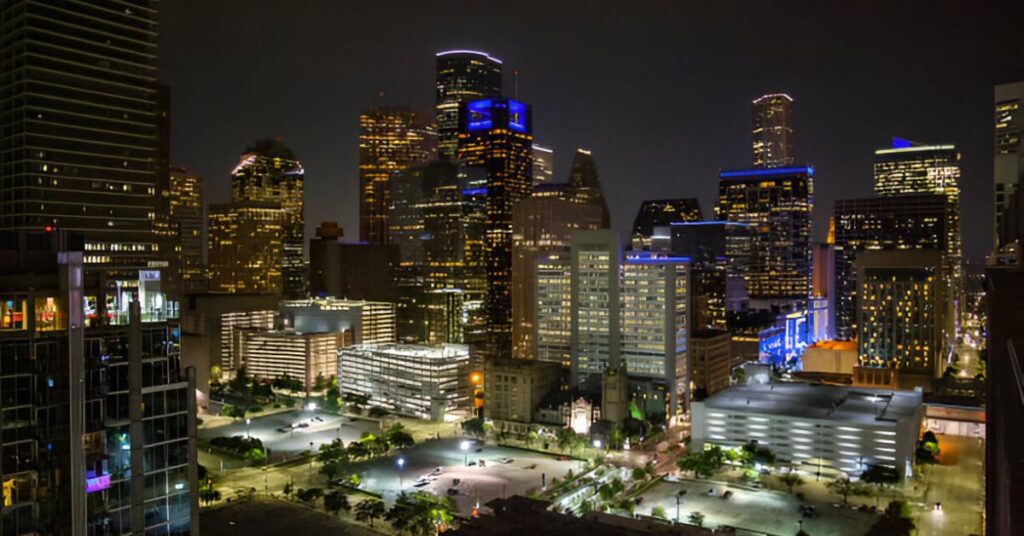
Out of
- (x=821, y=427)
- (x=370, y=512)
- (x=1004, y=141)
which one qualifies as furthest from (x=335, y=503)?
(x=1004, y=141)

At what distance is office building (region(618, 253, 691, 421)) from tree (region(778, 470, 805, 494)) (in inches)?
1141

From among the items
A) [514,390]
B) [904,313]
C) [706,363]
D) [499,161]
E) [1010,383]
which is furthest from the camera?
[499,161]

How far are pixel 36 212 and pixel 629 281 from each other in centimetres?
6567

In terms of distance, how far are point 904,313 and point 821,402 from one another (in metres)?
49.5

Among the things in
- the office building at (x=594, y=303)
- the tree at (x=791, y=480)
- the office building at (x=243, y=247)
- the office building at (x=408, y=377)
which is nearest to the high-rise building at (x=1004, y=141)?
the tree at (x=791, y=480)

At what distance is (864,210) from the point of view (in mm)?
185750

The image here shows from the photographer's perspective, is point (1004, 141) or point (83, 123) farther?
point (83, 123)

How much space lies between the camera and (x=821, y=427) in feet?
229

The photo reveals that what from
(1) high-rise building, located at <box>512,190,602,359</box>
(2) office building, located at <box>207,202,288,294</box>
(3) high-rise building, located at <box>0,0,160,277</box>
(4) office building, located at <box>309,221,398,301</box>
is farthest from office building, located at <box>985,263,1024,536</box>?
(2) office building, located at <box>207,202,288,294</box>

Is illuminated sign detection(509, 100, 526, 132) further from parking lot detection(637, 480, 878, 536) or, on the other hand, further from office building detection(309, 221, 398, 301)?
parking lot detection(637, 480, 878, 536)

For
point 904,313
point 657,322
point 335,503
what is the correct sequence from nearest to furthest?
point 335,503 < point 657,322 < point 904,313

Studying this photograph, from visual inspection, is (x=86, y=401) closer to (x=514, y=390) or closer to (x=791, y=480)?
(x=791, y=480)

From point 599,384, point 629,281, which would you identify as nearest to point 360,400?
point 599,384

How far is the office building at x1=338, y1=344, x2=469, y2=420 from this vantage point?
97.4 m
